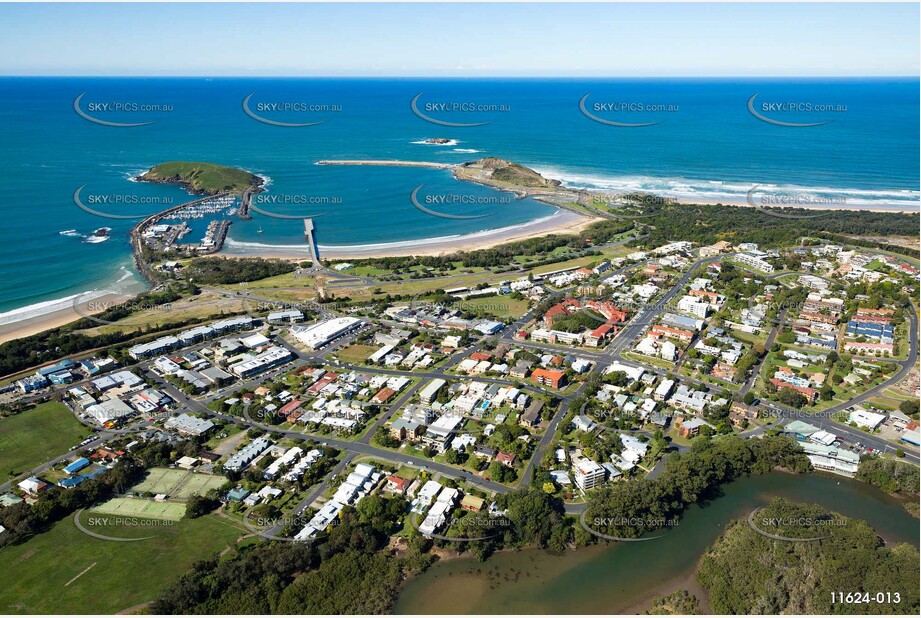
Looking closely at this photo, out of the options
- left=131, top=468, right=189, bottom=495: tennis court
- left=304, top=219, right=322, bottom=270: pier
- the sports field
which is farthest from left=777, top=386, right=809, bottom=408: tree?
left=304, top=219, right=322, bottom=270: pier

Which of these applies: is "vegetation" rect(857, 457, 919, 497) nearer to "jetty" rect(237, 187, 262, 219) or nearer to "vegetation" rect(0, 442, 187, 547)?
"vegetation" rect(0, 442, 187, 547)

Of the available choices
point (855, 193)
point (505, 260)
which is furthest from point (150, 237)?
point (855, 193)

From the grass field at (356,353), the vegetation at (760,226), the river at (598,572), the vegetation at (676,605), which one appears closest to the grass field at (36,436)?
the grass field at (356,353)

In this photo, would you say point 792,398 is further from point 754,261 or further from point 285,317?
point 285,317

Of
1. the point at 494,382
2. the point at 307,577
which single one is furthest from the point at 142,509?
the point at 494,382

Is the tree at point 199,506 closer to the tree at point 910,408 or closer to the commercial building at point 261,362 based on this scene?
→ the commercial building at point 261,362

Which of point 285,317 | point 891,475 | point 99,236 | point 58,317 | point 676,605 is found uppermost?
point 99,236
